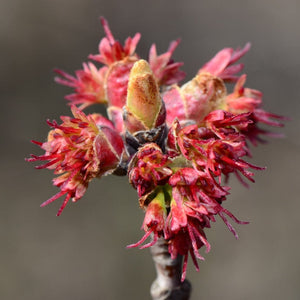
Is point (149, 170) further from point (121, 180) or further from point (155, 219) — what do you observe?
point (121, 180)

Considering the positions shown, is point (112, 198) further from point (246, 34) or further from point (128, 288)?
point (246, 34)

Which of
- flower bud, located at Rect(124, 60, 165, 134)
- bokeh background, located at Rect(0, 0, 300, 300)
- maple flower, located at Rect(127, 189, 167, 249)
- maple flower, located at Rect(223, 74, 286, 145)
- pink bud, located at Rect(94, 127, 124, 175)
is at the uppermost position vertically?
flower bud, located at Rect(124, 60, 165, 134)

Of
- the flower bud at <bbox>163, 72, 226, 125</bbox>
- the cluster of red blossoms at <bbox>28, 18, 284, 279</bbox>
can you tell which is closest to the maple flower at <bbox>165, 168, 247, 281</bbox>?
the cluster of red blossoms at <bbox>28, 18, 284, 279</bbox>

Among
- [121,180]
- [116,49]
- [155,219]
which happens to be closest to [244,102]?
[116,49]

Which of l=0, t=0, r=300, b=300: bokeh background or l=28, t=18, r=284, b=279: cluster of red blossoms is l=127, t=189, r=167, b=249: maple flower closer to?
l=28, t=18, r=284, b=279: cluster of red blossoms

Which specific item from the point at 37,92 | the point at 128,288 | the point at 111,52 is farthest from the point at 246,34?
the point at 111,52

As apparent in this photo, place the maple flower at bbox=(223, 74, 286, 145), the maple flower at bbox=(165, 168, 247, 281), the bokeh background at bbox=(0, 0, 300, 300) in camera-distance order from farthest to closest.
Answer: the bokeh background at bbox=(0, 0, 300, 300) < the maple flower at bbox=(223, 74, 286, 145) < the maple flower at bbox=(165, 168, 247, 281)
